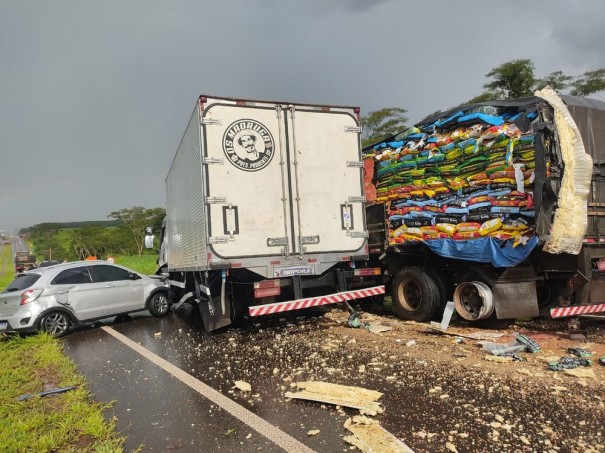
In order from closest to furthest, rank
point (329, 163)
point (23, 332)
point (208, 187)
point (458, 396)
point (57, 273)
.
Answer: point (458, 396) < point (208, 187) < point (329, 163) < point (23, 332) < point (57, 273)

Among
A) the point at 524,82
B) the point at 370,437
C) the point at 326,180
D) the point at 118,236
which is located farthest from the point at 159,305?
the point at 118,236

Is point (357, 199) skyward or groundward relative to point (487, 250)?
skyward

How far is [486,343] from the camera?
594 cm

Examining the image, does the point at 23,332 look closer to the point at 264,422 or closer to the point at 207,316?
the point at 207,316

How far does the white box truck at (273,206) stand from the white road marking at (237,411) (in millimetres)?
1466

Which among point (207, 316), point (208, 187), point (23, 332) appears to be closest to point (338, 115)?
point (208, 187)

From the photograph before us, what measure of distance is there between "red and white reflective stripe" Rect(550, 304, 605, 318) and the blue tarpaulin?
33.7 inches

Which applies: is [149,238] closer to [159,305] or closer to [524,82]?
[159,305]

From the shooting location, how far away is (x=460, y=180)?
24.0ft

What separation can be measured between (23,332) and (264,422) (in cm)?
690

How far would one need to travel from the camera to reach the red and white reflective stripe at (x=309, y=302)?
7.07 metres

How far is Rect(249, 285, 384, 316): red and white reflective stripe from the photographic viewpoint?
7066 mm

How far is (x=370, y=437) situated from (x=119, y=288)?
8.11 meters

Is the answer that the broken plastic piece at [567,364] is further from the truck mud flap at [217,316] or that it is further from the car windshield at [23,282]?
the car windshield at [23,282]
